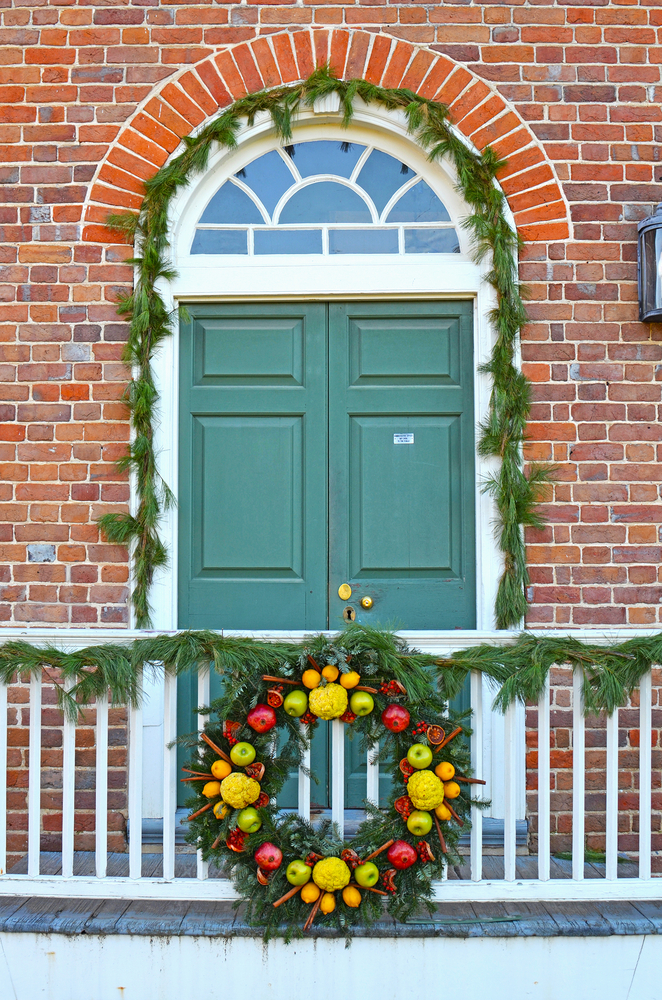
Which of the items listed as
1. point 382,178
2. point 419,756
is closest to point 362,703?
point 419,756

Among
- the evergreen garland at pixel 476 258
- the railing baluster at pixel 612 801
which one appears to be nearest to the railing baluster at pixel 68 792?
the evergreen garland at pixel 476 258

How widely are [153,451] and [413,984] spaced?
2167 mm

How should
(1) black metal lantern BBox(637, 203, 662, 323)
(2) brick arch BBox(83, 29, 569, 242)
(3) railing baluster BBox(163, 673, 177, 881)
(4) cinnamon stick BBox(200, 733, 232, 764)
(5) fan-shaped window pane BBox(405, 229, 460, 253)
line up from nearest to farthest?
(4) cinnamon stick BBox(200, 733, 232, 764)
(3) railing baluster BBox(163, 673, 177, 881)
(1) black metal lantern BBox(637, 203, 662, 323)
(2) brick arch BBox(83, 29, 569, 242)
(5) fan-shaped window pane BBox(405, 229, 460, 253)

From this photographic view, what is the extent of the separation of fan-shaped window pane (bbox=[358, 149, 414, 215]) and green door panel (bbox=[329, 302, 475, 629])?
0.51 metres

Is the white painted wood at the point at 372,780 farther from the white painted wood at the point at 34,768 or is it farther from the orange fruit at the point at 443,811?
the white painted wood at the point at 34,768

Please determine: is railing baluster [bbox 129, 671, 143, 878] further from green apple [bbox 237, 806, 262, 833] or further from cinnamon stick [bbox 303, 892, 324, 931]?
cinnamon stick [bbox 303, 892, 324, 931]

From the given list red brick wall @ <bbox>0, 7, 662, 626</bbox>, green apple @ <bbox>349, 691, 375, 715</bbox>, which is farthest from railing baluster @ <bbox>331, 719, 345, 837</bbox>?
red brick wall @ <bbox>0, 7, 662, 626</bbox>

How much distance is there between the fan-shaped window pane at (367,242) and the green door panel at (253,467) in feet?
0.96

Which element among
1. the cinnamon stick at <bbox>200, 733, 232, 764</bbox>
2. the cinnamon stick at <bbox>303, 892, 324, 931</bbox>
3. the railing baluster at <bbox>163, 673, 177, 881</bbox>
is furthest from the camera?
the railing baluster at <bbox>163, 673, 177, 881</bbox>

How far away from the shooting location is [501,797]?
299 cm

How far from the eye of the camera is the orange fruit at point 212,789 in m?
2.19

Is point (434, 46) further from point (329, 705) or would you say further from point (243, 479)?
point (329, 705)

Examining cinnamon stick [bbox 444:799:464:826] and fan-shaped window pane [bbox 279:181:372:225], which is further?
fan-shaped window pane [bbox 279:181:372:225]

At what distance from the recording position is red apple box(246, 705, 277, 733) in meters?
2.17
